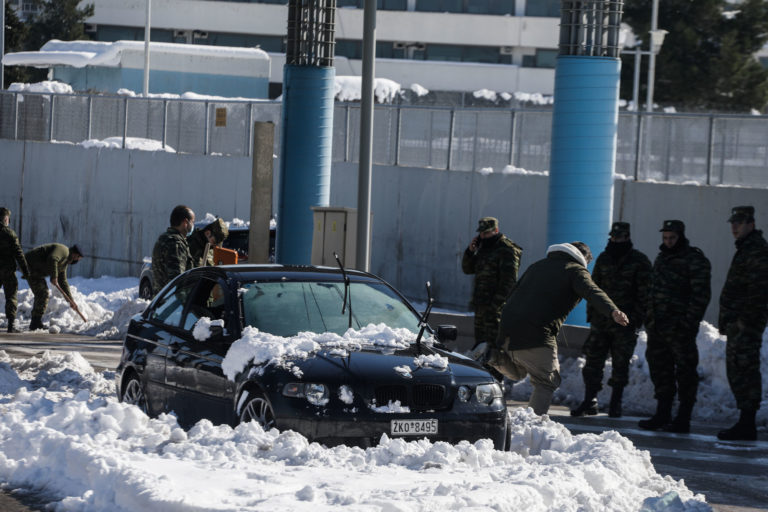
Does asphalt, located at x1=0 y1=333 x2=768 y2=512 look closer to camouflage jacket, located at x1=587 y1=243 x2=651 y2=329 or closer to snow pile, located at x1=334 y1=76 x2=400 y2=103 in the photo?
camouflage jacket, located at x1=587 y1=243 x2=651 y2=329

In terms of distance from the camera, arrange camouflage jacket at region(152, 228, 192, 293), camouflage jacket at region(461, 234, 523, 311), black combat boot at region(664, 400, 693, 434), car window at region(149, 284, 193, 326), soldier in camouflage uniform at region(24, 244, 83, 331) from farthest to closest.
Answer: soldier in camouflage uniform at region(24, 244, 83, 331) → camouflage jacket at region(461, 234, 523, 311) → camouflage jacket at region(152, 228, 192, 293) → black combat boot at region(664, 400, 693, 434) → car window at region(149, 284, 193, 326)

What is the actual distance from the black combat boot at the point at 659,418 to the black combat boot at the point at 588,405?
664 millimetres

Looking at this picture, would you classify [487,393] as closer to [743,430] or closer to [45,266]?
[743,430]

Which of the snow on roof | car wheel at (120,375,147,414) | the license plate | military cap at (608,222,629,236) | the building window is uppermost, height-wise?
the building window

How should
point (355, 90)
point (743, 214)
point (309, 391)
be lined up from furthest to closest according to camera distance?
1. point (355, 90)
2. point (743, 214)
3. point (309, 391)

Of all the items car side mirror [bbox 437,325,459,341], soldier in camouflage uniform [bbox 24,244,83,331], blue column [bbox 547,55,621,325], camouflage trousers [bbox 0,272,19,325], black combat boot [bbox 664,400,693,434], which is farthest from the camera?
soldier in camouflage uniform [bbox 24,244,83,331]

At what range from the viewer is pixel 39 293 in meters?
19.4

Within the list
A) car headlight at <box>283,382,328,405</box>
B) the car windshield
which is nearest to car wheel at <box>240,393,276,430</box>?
car headlight at <box>283,382,328,405</box>

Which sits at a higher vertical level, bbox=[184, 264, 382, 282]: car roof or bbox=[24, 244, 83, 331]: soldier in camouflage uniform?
bbox=[184, 264, 382, 282]: car roof

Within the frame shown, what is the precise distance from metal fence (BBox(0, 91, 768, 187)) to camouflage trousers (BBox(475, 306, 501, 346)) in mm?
5629

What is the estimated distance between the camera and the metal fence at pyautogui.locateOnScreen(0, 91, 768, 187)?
61.4 ft

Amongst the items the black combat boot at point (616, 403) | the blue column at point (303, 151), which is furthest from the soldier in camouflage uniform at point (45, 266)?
the black combat boot at point (616, 403)

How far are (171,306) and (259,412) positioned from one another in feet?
6.51

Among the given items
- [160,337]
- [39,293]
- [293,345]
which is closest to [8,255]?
[39,293]
